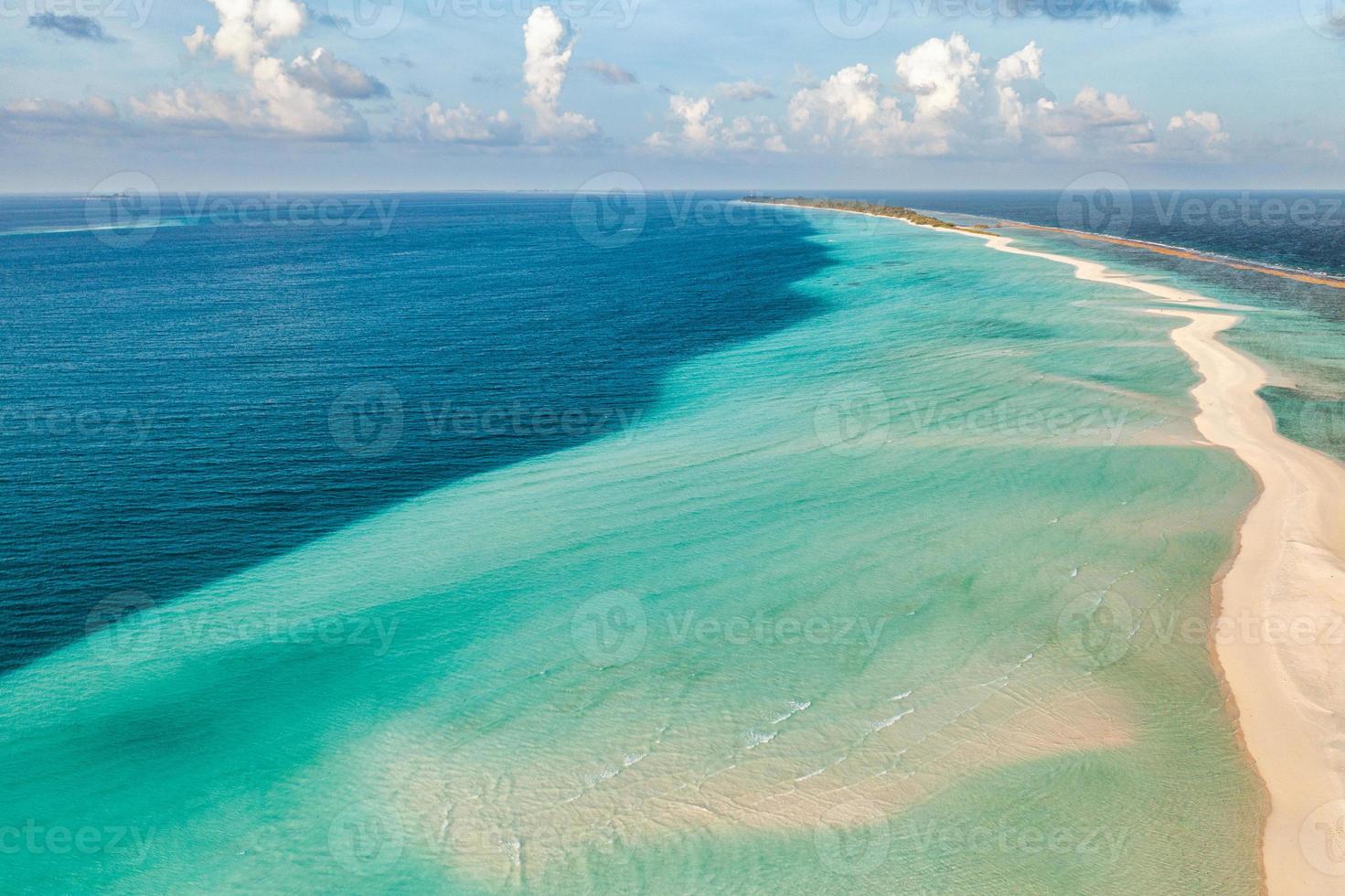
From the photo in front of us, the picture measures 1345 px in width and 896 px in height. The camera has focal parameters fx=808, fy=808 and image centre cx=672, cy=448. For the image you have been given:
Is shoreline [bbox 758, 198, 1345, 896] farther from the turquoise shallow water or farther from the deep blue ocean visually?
the deep blue ocean

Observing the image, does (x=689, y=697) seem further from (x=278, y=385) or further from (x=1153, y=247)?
(x=1153, y=247)

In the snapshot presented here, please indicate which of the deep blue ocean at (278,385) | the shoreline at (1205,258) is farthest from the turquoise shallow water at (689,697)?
the shoreline at (1205,258)

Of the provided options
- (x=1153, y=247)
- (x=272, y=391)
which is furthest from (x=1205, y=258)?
(x=272, y=391)

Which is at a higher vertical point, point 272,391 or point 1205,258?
point 1205,258

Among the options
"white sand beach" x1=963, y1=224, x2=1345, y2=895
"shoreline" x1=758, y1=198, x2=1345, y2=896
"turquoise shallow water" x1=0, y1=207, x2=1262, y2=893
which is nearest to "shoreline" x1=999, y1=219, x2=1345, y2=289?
"shoreline" x1=758, y1=198, x2=1345, y2=896

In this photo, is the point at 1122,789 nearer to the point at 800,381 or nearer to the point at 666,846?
the point at 666,846

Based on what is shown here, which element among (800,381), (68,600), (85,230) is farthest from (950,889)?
(85,230)
